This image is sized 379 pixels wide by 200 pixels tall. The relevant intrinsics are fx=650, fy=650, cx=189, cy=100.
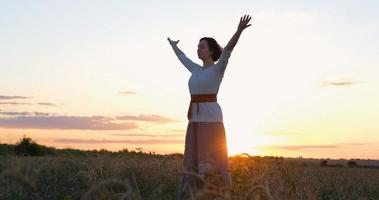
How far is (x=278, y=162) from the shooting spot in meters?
3.83

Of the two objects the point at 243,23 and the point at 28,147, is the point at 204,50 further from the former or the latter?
the point at 28,147

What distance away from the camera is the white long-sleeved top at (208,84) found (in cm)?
742

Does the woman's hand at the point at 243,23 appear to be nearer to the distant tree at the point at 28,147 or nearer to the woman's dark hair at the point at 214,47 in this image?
the woman's dark hair at the point at 214,47

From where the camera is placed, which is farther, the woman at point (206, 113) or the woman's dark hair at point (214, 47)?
the woman's dark hair at point (214, 47)

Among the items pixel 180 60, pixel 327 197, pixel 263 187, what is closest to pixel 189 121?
pixel 180 60

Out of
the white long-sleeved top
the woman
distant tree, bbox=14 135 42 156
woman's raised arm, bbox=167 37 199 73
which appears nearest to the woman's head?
the woman

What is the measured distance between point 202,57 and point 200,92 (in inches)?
16.9

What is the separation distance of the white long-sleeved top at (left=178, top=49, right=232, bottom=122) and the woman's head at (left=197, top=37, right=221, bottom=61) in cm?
17

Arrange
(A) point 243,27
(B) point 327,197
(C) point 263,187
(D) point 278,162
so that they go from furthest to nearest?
(B) point 327,197
(A) point 243,27
(D) point 278,162
(C) point 263,187

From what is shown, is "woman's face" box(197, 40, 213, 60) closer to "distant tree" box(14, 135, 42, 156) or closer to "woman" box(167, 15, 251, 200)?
"woman" box(167, 15, 251, 200)

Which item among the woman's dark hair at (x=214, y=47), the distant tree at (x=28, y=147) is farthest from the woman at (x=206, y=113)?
the distant tree at (x=28, y=147)

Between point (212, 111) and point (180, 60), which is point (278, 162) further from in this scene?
point (180, 60)

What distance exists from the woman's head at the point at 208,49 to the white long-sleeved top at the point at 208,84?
0.17 m

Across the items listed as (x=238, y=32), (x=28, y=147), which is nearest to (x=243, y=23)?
(x=238, y=32)
